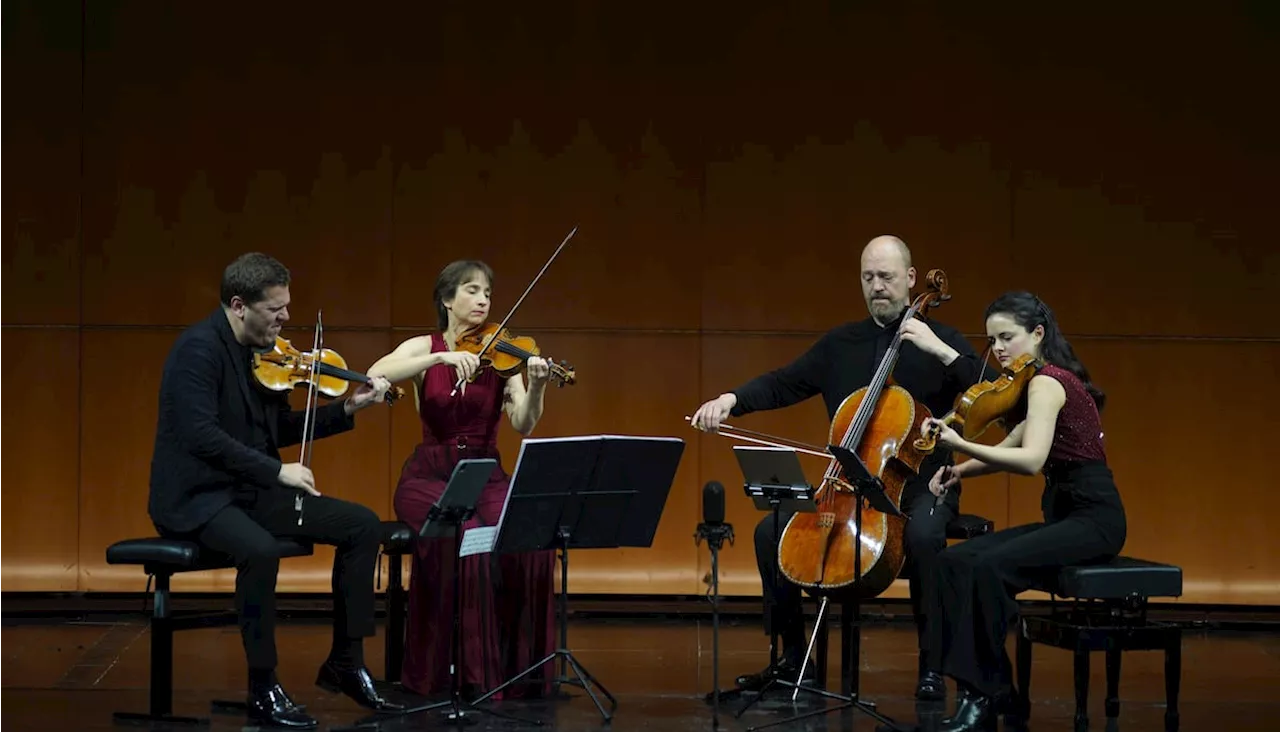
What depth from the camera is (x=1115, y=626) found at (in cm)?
409

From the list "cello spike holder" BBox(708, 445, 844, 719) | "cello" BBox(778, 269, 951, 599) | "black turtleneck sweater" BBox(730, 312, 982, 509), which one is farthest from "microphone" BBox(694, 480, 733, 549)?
"black turtleneck sweater" BBox(730, 312, 982, 509)

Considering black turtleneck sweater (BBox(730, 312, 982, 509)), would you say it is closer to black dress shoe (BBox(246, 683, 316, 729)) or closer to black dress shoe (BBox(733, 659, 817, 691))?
black dress shoe (BBox(733, 659, 817, 691))

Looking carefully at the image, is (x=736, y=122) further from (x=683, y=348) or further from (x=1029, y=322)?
(x=1029, y=322)

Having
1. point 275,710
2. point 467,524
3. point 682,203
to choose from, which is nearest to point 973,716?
point 467,524

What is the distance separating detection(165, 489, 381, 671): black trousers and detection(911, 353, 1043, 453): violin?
1.60 metres

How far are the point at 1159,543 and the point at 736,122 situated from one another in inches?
99.4

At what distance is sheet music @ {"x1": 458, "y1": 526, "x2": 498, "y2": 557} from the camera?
3.96m

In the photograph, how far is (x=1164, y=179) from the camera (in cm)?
622

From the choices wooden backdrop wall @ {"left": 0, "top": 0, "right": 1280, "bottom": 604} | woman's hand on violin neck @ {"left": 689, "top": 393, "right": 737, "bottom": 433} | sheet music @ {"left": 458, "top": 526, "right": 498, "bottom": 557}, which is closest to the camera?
sheet music @ {"left": 458, "top": 526, "right": 498, "bottom": 557}

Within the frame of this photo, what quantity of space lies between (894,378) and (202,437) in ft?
6.87

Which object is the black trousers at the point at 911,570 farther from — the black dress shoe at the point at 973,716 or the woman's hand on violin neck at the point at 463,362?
the woman's hand on violin neck at the point at 463,362

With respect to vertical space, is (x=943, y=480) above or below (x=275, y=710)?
above

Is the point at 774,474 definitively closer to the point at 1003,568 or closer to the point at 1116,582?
the point at 1003,568

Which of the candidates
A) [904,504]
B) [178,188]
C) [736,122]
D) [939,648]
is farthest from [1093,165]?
[178,188]
